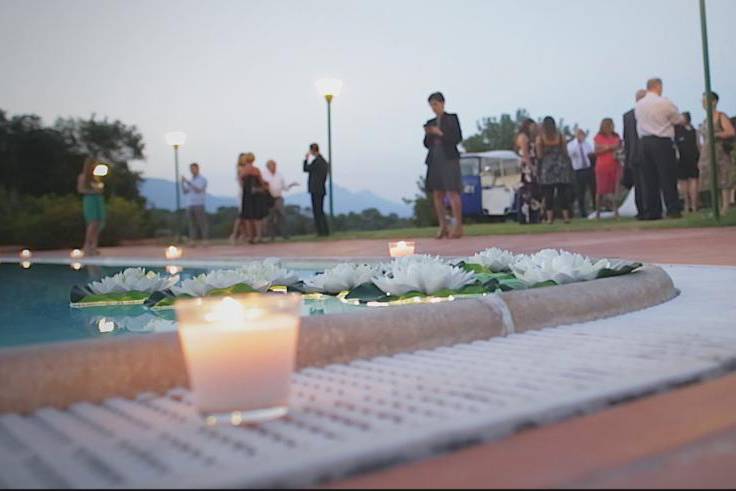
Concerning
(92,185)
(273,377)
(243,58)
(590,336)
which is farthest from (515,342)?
(243,58)

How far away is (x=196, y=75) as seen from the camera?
20.3 metres

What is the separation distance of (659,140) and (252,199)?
6.10 metres

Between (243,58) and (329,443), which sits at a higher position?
(243,58)

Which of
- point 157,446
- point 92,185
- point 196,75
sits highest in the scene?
point 196,75

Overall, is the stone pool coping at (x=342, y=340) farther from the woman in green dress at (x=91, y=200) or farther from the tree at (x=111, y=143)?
the tree at (x=111, y=143)

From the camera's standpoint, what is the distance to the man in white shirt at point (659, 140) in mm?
9289

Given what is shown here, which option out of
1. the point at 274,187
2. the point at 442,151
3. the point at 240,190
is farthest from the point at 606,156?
the point at 240,190

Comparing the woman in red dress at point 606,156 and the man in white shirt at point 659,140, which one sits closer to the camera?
the man in white shirt at point 659,140

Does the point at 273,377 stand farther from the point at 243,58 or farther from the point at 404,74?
the point at 404,74

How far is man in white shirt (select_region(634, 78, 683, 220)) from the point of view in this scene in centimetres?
929

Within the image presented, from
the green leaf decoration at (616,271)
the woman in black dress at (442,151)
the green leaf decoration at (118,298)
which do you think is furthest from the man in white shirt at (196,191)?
the green leaf decoration at (616,271)

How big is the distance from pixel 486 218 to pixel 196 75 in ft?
26.9

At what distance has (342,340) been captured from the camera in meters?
1.89

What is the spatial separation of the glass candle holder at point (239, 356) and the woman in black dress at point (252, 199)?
1127cm
